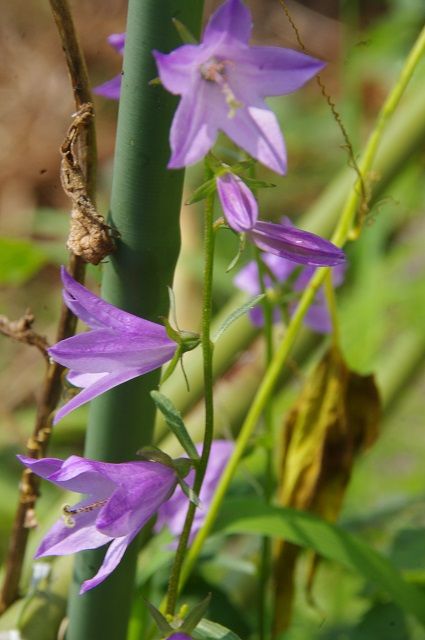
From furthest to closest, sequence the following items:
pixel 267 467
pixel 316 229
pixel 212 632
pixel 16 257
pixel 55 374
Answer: pixel 316 229 < pixel 16 257 < pixel 267 467 < pixel 55 374 < pixel 212 632

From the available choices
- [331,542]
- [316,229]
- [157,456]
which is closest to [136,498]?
[157,456]

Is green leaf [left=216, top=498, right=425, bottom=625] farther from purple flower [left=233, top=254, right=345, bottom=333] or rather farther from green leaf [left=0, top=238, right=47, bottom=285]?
green leaf [left=0, top=238, right=47, bottom=285]

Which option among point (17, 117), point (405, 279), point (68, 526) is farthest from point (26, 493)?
point (17, 117)

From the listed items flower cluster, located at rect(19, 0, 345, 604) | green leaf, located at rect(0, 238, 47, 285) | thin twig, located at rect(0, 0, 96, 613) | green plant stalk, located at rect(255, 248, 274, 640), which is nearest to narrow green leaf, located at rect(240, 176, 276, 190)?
flower cluster, located at rect(19, 0, 345, 604)

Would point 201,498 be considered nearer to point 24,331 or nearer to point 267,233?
point 24,331

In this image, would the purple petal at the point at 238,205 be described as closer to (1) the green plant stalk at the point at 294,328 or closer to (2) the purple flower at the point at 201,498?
(1) the green plant stalk at the point at 294,328

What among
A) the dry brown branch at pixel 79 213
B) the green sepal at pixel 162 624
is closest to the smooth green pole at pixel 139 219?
the dry brown branch at pixel 79 213
